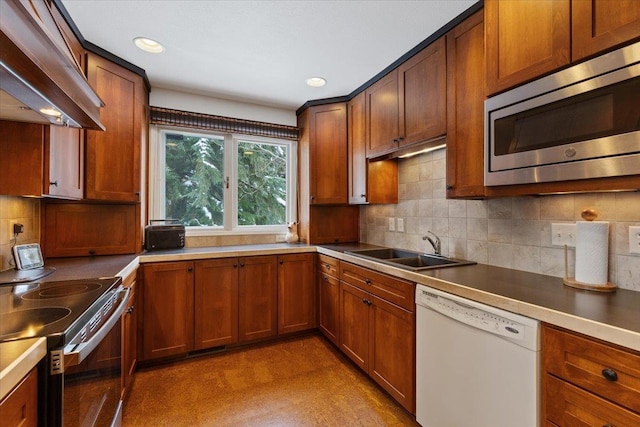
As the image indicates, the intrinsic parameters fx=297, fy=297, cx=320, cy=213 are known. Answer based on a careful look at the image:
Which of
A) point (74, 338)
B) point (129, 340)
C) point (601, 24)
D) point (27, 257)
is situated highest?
point (601, 24)

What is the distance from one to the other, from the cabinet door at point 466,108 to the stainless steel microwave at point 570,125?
15cm

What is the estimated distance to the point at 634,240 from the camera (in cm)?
126

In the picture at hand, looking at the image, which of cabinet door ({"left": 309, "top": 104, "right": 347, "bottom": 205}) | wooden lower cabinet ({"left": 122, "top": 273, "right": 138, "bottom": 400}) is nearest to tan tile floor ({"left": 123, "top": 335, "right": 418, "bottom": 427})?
wooden lower cabinet ({"left": 122, "top": 273, "right": 138, "bottom": 400})

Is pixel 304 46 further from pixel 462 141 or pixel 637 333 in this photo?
pixel 637 333

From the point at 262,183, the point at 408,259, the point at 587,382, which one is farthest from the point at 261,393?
the point at 262,183

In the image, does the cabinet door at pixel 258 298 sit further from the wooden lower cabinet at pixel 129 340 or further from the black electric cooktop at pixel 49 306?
the black electric cooktop at pixel 49 306

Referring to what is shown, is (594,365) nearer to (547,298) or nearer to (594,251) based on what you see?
(547,298)

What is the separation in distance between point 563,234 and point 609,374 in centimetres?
81

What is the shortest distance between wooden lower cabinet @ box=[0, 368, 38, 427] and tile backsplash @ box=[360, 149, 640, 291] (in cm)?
213

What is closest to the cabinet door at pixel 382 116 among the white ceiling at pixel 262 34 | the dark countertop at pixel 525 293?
the white ceiling at pixel 262 34

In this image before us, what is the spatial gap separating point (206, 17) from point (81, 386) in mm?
1888

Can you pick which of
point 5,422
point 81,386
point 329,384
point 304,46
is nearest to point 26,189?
point 81,386

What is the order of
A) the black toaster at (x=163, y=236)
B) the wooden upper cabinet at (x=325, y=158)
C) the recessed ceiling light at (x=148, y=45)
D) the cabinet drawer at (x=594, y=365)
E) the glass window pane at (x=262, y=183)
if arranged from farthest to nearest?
1. the glass window pane at (x=262, y=183)
2. the wooden upper cabinet at (x=325, y=158)
3. the black toaster at (x=163, y=236)
4. the recessed ceiling light at (x=148, y=45)
5. the cabinet drawer at (x=594, y=365)

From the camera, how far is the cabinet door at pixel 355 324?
6.84 ft
